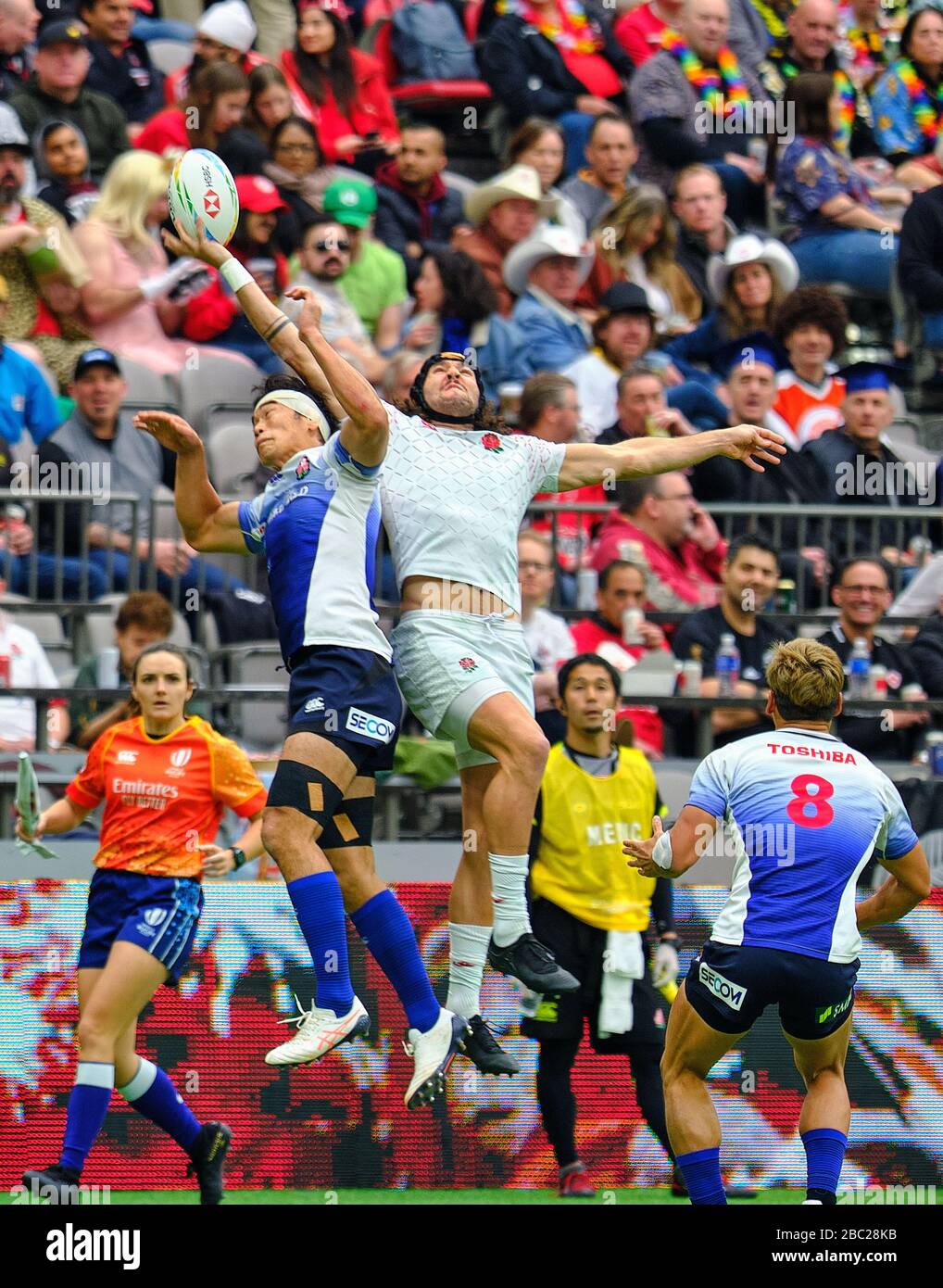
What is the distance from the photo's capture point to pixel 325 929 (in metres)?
7.38

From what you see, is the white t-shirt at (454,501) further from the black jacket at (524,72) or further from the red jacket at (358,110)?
the black jacket at (524,72)

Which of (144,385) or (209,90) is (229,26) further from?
(144,385)

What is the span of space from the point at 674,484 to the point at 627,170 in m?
2.74

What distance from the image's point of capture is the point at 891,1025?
31.3ft

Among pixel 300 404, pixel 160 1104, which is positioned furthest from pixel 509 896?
pixel 300 404

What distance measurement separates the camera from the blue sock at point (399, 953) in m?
7.63

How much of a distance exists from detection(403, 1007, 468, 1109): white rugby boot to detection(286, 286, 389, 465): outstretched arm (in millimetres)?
1870

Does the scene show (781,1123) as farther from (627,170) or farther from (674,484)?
(627,170)

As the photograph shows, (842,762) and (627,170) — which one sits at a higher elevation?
(627,170)

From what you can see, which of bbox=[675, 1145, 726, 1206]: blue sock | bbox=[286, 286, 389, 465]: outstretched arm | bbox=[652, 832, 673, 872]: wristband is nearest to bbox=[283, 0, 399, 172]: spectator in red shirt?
bbox=[286, 286, 389, 465]: outstretched arm

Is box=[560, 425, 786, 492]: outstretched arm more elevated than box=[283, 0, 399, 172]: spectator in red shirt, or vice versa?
box=[283, 0, 399, 172]: spectator in red shirt

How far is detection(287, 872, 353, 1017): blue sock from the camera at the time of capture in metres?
7.37

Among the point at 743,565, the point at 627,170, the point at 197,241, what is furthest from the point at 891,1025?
the point at 627,170

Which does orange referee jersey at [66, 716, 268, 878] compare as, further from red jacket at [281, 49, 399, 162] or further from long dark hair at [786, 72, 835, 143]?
long dark hair at [786, 72, 835, 143]
